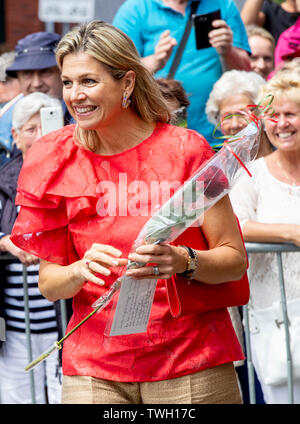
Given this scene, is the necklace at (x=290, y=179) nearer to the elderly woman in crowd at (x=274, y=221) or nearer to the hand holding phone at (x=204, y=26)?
the elderly woman in crowd at (x=274, y=221)

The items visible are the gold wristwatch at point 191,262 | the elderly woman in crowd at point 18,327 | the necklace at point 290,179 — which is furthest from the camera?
the elderly woman in crowd at point 18,327

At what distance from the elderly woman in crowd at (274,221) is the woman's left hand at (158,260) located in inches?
54.2

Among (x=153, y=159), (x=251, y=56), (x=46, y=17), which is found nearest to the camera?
(x=153, y=159)

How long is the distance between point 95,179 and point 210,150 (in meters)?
0.42

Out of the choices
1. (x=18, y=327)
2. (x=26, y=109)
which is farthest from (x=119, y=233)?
(x=26, y=109)

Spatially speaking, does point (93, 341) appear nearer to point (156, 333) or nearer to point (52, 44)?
point (156, 333)

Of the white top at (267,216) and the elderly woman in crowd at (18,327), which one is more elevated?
the white top at (267,216)

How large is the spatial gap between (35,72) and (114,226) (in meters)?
2.81

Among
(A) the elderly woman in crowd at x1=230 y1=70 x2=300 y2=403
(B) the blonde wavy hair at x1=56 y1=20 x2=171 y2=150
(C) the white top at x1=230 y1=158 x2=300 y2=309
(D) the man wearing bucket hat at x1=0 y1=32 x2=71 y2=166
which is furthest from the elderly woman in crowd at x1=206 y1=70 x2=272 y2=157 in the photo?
(B) the blonde wavy hair at x1=56 y1=20 x2=171 y2=150

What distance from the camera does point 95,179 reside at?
260cm

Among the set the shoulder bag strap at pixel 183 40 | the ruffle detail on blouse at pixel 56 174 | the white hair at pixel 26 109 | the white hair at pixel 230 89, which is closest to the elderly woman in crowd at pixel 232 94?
the white hair at pixel 230 89

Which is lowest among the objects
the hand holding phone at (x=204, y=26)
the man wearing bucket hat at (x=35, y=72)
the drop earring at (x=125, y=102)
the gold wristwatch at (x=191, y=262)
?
the gold wristwatch at (x=191, y=262)

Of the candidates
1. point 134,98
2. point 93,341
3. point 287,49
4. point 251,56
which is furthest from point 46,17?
point 93,341

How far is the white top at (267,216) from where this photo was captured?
3.76 m
